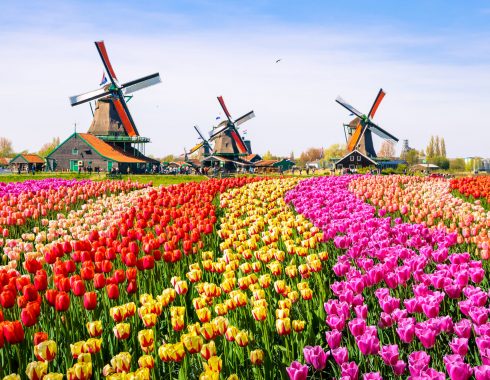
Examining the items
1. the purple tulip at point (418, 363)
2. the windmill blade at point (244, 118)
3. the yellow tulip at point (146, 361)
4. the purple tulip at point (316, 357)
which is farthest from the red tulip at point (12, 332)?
the windmill blade at point (244, 118)

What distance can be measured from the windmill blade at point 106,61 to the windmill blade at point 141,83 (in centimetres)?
126

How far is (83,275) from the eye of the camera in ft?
15.7

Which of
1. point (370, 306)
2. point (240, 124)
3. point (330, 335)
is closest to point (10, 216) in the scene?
point (370, 306)

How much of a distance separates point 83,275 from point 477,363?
350 cm

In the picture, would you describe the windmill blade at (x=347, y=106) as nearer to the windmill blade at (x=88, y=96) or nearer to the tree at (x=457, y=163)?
the windmill blade at (x=88, y=96)

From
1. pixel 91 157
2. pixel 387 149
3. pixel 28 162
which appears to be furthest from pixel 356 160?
pixel 387 149

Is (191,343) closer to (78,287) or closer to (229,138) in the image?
(78,287)

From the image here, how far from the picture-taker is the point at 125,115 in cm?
5409

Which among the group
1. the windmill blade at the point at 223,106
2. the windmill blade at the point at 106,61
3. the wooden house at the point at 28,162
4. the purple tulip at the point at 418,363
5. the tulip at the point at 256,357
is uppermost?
the windmill blade at the point at 106,61

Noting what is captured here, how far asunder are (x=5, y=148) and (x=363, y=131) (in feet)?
308

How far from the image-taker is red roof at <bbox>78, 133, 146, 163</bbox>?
52344mm

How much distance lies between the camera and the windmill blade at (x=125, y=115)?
5306 centimetres

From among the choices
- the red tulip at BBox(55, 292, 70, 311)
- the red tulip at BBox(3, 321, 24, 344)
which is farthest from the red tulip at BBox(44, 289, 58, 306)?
the red tulip at BBox(3, 321, 24, 344)

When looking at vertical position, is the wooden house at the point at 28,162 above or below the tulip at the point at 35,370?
above
